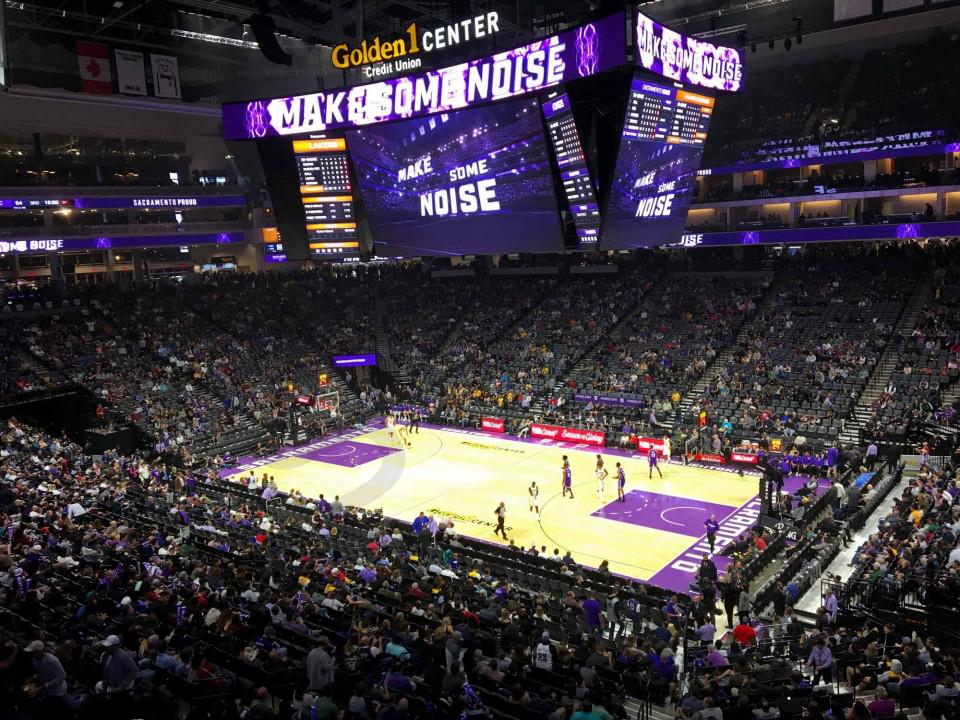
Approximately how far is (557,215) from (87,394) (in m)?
23.5

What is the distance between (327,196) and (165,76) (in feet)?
66.2

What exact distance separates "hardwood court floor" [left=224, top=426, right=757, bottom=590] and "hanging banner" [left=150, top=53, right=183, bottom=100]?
23.0m

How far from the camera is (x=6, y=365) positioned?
3519cm

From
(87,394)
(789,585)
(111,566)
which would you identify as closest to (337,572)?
(111,566)

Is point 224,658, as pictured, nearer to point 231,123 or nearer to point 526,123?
point 526,123

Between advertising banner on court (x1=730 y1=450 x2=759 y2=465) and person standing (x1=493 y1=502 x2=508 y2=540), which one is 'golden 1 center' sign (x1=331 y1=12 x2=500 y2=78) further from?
advertising banner on court (x1=730 y1=450 x2=759 y2=465)

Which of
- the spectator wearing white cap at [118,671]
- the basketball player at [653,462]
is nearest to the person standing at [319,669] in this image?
the spectator wearing white cap at [118,671]

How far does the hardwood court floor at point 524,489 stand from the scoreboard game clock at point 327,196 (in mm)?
9248

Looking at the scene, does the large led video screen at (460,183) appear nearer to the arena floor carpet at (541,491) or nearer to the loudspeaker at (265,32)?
the loudspeaker at (265,32)

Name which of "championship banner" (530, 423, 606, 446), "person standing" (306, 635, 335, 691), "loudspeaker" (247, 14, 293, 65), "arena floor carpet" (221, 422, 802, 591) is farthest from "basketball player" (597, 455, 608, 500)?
"loudspeaker" (247, 14, 293, 65)

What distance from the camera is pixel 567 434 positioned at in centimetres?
3566

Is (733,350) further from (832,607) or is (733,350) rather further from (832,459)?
(832,607)

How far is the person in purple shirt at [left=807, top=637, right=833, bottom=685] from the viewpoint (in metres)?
13.2

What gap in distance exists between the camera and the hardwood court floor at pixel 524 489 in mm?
23719
